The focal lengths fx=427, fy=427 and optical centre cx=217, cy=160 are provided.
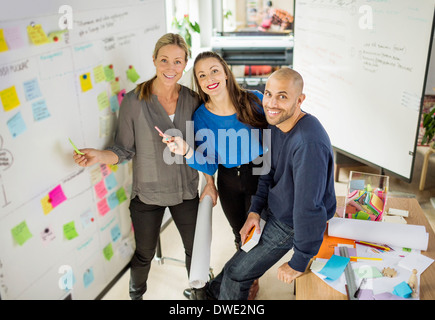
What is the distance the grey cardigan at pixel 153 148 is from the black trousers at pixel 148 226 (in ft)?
0.16

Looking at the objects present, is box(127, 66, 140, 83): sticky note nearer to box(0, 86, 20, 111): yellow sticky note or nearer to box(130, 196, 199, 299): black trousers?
box(130, 196, 199, 299): black trousers

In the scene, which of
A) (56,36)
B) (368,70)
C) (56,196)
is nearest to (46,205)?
(56,196)

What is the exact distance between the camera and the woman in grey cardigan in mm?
1957

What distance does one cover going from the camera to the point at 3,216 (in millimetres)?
1604

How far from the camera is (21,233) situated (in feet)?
5.58

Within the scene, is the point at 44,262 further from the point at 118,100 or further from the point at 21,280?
the point at 118,100

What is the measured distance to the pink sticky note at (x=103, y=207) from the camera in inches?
86.3

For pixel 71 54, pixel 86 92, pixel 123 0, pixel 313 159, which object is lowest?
pixel 313 159

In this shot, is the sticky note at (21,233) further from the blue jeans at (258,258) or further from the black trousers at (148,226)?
the blue jeans at (258,258)

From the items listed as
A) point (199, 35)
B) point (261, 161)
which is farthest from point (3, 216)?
point (199, 35)

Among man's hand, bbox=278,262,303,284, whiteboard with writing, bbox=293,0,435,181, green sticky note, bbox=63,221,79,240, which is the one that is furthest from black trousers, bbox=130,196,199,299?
whiteboard with writing, bbox=293,0,435,181

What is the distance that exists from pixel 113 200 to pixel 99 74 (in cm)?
69

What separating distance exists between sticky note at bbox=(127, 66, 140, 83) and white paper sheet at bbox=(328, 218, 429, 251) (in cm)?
125

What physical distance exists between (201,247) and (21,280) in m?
0.78
